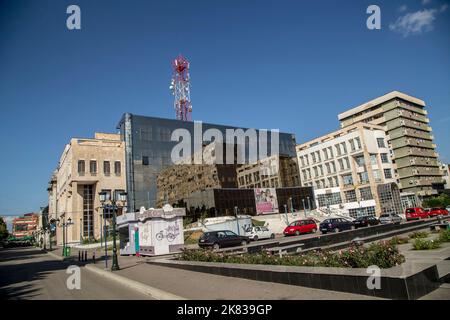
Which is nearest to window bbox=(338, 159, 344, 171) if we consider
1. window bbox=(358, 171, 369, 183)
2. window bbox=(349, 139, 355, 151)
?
window bbox=(349, 139, 355, 151)

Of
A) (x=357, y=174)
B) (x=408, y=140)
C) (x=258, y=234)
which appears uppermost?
(x=408, y=140)

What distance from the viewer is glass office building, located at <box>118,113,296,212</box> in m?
63.9

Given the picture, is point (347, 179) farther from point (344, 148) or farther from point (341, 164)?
point (344, 148)

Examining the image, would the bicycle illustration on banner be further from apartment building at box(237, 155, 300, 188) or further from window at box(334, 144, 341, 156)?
window at box(334, 144, 341, 156)

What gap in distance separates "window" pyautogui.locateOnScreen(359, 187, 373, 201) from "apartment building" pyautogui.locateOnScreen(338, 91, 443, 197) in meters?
19.6

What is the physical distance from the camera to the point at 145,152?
6638cm

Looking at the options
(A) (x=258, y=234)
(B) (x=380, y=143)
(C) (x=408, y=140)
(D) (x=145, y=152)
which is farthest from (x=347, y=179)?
(D) (x=145, y=152)

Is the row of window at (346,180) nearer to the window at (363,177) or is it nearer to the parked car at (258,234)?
the window at (363,177)

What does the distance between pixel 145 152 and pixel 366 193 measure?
4799 cm

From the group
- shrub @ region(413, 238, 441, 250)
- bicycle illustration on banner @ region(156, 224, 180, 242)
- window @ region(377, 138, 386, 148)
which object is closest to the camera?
shrub @ region(413, 238, 441, 250)

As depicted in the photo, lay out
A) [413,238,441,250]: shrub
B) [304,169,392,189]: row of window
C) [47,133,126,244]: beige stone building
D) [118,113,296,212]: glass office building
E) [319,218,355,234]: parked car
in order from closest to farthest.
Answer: [413,238,441,250]: shrub → [319,218,355,234]: parked car → [118,113,296,212]: glass office building → [304,169,392,189]: row of window → [47,133,126,244]: beige stone building

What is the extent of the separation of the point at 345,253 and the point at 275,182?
228 ft
